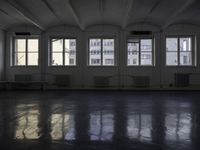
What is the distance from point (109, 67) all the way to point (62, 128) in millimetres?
10987

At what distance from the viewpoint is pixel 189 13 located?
12.8 m

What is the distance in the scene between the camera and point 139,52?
1546 cm

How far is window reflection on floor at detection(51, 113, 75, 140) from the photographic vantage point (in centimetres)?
381

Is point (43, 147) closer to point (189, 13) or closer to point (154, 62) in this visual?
point (189, 13)

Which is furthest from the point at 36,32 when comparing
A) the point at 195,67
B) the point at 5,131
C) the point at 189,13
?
the point at 5,131

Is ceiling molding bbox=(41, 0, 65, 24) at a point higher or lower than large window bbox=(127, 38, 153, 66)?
higher

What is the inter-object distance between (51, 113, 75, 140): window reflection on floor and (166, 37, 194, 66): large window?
11049 mm

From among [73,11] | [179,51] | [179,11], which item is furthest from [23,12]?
[179,51]

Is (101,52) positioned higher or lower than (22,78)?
higher

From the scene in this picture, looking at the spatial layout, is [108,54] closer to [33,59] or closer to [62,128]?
[33,59]

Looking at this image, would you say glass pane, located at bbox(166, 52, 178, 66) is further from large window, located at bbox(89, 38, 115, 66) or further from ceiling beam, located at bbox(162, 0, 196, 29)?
large window, located at bbox(89, 38, 115, 66)

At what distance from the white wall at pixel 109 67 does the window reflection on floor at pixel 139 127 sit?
9.55m

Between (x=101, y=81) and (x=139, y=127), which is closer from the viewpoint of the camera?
(x=139, y=127)

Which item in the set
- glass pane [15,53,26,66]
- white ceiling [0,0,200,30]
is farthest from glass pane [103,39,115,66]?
glass pane [15,53,26,66]
